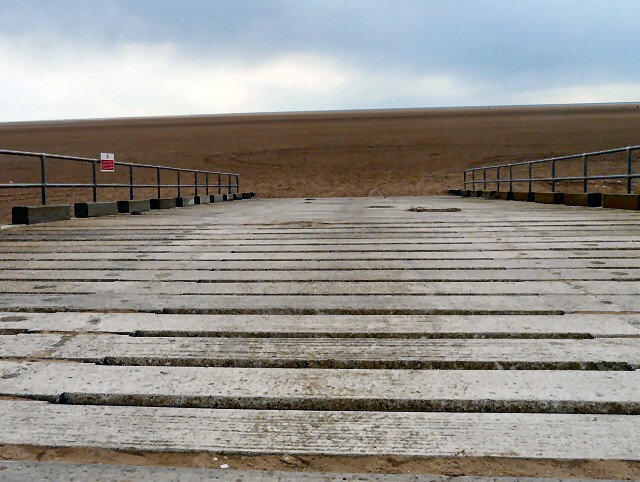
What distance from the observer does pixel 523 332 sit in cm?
262

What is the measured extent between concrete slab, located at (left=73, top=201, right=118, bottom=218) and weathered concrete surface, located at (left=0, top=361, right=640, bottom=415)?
6465 millimetres

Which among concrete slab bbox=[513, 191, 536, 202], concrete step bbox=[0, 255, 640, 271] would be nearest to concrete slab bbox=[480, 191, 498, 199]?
concrete slab bbox=[513, 191, 536, 202]

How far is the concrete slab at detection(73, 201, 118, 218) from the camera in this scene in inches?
330

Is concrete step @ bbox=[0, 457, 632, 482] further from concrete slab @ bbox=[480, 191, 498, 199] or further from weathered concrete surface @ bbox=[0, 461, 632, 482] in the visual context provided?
concrete slab @ bbox=[480, 191, 498, 199]

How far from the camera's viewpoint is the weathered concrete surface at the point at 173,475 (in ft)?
5.11

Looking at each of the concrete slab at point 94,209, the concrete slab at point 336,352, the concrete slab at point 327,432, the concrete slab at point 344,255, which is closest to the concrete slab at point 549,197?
the concrete slab at point 344,255

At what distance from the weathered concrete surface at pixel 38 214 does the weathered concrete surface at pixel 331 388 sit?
5.17m

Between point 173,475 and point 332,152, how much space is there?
34.5 meters

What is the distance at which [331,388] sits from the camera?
2.09m

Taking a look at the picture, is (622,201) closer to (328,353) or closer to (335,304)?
(335,304)

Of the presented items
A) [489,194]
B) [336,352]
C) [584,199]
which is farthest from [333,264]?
[489,194]

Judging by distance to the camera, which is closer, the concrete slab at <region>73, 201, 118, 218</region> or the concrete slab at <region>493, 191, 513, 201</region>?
the concrete slab at <region>73, 201, 118, 218</region>

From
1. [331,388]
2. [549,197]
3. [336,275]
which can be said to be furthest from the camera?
[549,197]

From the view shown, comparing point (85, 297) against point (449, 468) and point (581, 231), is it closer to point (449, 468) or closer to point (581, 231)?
point (449, 468)
